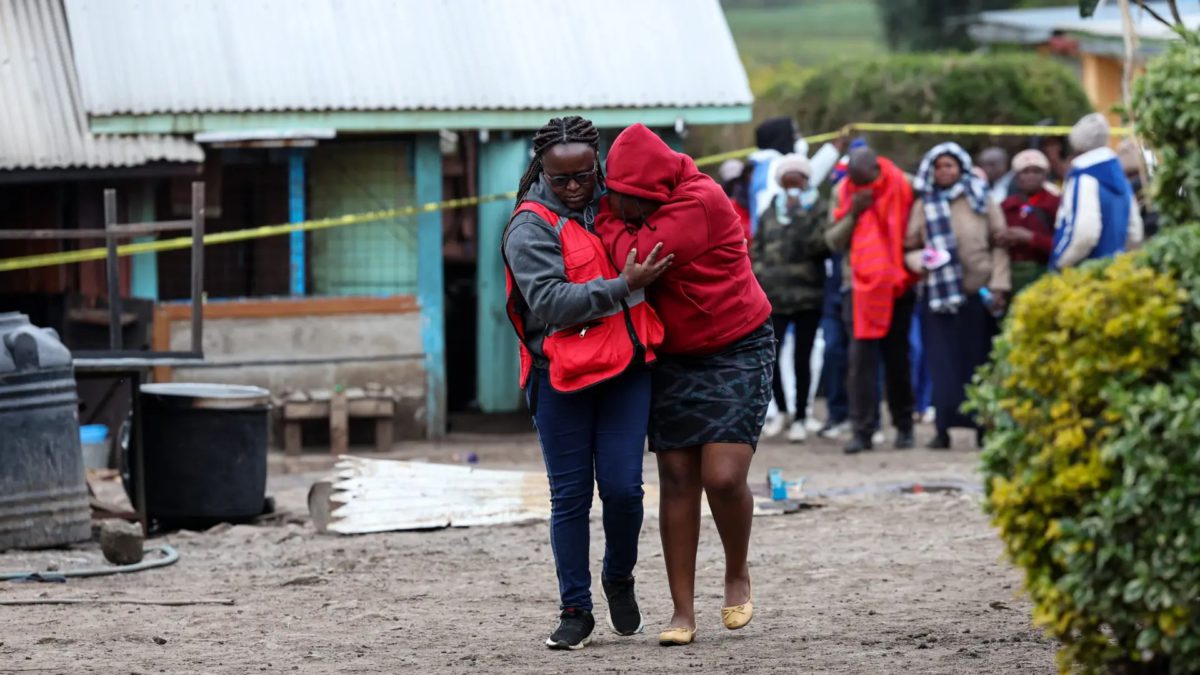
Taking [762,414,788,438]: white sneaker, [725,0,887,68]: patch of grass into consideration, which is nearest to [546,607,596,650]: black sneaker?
[762,414,788,438]: white sneaker

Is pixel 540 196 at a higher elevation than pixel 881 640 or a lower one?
higher

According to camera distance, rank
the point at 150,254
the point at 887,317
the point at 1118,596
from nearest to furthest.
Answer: the point at 1118,596 < the point at 887,317 < the point at 150,254

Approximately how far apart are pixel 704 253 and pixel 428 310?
25.9 feet

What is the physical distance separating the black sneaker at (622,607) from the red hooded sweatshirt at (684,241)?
0.85 m

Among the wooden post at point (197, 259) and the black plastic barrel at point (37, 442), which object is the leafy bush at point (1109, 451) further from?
the wooden post at point (197, 259)

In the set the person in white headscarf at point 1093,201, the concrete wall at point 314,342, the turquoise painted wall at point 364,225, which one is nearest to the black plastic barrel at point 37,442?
the concrete wall at point 314,342

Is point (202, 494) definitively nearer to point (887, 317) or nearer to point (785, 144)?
point (887, 317)

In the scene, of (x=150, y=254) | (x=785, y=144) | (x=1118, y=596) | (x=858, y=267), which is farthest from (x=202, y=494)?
(x=1118, y=596)

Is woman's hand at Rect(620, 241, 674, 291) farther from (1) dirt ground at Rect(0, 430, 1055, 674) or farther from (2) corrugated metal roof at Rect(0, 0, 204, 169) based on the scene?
(2) corrugated metal roof at Rect(0, 0, 204, 169)

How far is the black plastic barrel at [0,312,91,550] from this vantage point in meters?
8.59

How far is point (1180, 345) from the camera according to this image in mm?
4148

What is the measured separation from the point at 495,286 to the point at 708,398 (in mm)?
8089

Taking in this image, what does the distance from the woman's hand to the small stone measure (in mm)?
3517

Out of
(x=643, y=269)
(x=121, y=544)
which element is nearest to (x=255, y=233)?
(x=121, y=544)
